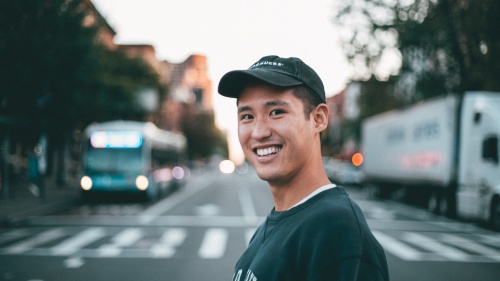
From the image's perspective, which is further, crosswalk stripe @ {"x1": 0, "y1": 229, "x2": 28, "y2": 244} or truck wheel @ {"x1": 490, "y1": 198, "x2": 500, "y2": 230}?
truck wheel @ {"x1": 490, "y1": 198, "x2": 500, "y2": 230}

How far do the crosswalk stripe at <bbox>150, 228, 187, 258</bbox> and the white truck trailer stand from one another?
825 cm

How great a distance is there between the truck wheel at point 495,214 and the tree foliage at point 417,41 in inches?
250

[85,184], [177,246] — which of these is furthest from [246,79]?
[85,184]

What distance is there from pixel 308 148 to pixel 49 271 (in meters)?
7.17

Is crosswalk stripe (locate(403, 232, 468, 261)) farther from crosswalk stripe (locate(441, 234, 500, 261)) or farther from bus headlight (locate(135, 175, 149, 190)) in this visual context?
bus headlight (locate(135, 175, 149, 190))

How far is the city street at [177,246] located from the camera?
805 centimetres

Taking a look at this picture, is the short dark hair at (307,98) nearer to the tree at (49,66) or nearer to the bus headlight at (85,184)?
the tree at (49,66)

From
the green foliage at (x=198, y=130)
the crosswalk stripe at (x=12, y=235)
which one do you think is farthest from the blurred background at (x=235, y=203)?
the green foliage at (x=198, y=130)

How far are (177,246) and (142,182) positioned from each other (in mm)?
10668

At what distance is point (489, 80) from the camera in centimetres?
1633

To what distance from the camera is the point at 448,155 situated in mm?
17891

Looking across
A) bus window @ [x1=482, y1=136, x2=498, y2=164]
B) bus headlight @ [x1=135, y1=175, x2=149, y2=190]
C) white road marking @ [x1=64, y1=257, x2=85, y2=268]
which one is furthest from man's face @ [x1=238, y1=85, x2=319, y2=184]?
bus headlight @ [x1=135, y1=175, x2=149, y2=190]

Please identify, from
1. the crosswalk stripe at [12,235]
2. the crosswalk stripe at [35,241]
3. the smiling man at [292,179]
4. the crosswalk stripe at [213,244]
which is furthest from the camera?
the crosswalk stripe at [12,235]

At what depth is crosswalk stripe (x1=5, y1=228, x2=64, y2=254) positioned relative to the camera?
991cm
